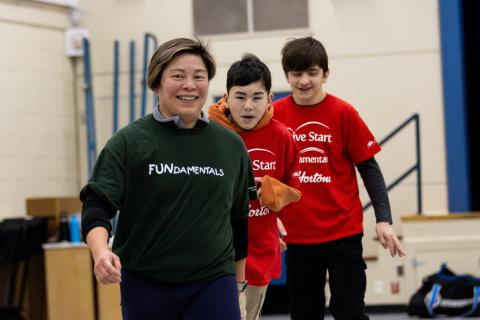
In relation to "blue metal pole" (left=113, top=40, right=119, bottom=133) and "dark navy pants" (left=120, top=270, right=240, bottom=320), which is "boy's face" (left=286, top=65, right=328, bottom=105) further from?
"blue metal pole" (left=113, top=40, right=119, bottom=133)

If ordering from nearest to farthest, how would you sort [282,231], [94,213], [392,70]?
1. [94,213]
2. [282,231]
3. [392,70]

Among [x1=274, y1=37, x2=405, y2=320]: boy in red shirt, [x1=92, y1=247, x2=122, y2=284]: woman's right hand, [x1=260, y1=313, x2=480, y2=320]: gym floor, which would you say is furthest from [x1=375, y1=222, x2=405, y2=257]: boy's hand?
[x1=260, y1=313, x2=480, y2=320]: gym floor

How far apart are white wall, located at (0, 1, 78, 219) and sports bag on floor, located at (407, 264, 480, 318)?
11.5 feet

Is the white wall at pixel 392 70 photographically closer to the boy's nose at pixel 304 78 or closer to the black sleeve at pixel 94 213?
the boy's nose at pixel 304 78

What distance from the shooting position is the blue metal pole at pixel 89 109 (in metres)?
8.88

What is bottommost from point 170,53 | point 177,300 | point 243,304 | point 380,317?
point 380,317

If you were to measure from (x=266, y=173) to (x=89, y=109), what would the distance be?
5.52m

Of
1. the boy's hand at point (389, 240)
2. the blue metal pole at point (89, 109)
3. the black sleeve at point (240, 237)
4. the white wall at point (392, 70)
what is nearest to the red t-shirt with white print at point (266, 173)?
the boy's hand at point (389, 240)

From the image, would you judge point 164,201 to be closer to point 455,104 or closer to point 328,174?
point 328,174

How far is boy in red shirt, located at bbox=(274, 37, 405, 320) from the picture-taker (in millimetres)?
3928

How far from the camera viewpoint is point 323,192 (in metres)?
3.98

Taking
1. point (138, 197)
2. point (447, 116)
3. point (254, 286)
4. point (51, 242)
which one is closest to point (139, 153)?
point (138, 197)

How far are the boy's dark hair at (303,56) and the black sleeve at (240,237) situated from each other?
3.71ft

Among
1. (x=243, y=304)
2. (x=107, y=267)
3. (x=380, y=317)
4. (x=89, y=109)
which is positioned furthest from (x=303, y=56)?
(x=89, y=109)
